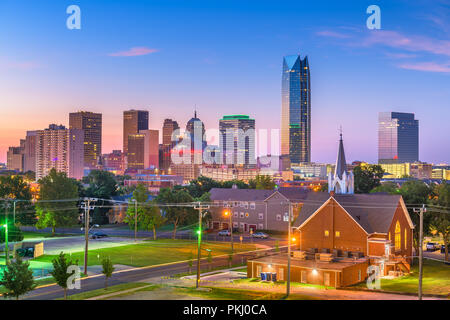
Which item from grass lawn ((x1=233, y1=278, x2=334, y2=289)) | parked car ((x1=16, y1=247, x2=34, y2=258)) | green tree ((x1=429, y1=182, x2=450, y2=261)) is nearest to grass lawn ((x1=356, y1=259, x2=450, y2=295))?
green tree ((x1=429, y1=182, x2=450, y2=261))

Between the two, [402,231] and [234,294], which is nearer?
[234,294]

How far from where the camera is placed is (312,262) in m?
52.9

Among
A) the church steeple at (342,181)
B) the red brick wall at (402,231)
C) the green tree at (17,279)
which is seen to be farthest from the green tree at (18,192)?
the red brick wall at (402,231)

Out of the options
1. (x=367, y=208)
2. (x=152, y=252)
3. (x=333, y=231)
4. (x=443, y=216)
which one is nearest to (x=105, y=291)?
(x=152, y=252)

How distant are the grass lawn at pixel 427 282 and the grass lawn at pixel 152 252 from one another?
76.7ft

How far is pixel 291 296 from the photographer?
3838 centimetres

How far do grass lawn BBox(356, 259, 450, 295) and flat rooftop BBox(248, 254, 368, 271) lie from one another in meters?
2.92

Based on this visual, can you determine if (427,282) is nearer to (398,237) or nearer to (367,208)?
(398,237)

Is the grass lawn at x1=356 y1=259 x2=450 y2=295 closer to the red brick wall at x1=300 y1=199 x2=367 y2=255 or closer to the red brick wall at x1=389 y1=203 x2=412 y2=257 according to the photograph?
the red brick wall at x1=389 y1=203 x2=412 y2=257

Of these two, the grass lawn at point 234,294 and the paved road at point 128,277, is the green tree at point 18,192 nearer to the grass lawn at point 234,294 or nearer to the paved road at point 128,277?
the paved road at point 128,277

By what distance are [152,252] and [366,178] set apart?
73940mm

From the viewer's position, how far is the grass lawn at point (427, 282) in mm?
43812
